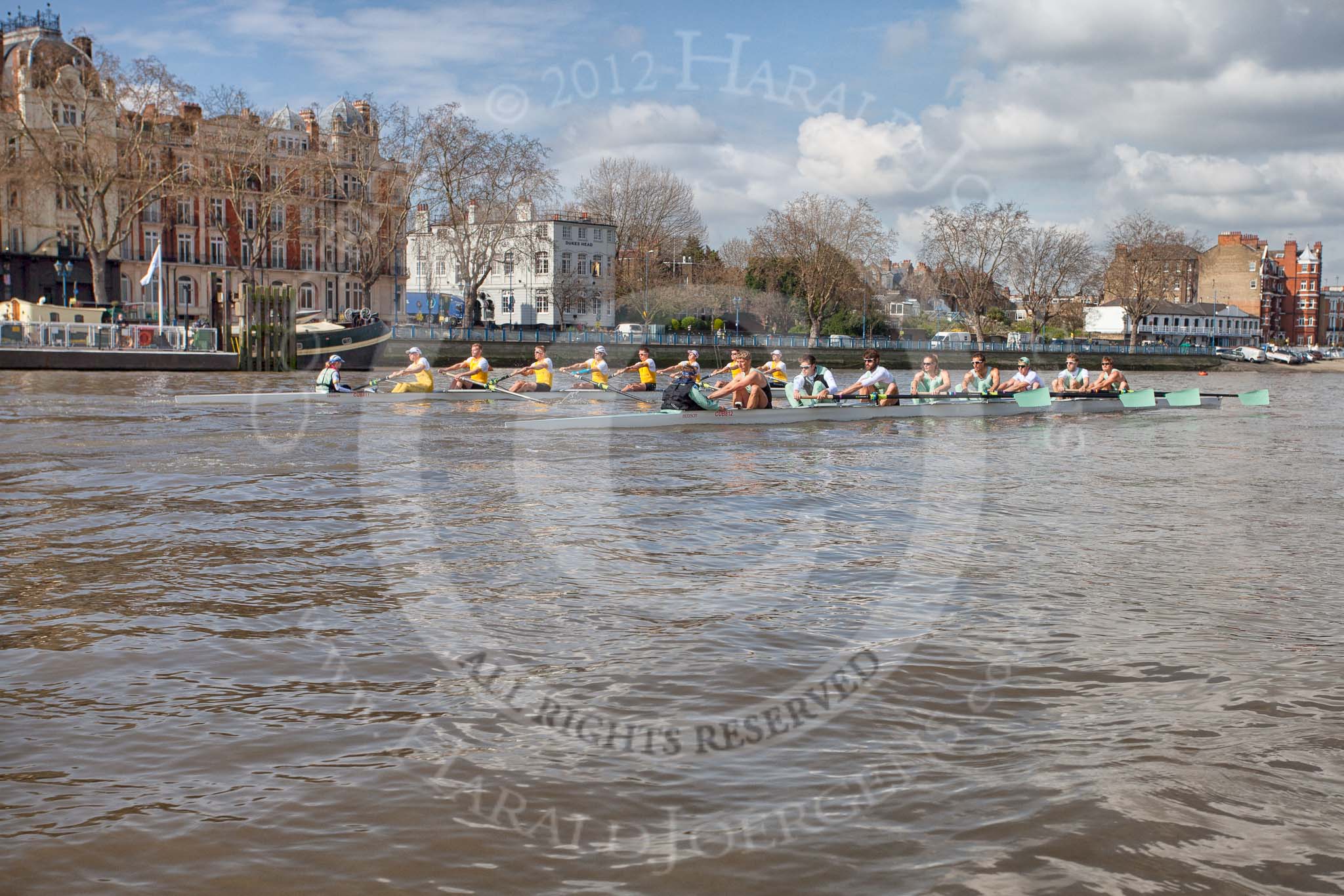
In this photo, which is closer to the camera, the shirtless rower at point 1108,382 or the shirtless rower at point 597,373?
the shirtless rower at point 597,373

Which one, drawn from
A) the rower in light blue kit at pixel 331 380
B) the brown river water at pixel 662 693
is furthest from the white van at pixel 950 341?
the brown river water at pixel 662 693

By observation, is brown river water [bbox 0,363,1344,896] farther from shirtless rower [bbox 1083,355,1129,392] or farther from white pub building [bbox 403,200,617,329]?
white pub building [bbox 403,200,617,329]

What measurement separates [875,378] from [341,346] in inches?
1000

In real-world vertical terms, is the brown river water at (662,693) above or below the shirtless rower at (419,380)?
below

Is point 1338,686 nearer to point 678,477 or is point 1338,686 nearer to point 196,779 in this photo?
point 196,779

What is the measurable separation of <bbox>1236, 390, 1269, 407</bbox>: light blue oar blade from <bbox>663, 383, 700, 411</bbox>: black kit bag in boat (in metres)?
20.1

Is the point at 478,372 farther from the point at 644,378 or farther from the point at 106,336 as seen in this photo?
the point at 106,336

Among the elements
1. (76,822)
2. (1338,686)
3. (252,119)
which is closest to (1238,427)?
(1338,686)

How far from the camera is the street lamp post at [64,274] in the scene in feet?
181

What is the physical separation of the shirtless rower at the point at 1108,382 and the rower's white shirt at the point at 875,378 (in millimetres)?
7698

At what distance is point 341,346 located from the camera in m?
41.9

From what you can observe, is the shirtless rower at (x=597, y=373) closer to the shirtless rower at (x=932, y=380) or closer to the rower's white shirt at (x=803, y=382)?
the rower's white shirt at (x=803, y=382)

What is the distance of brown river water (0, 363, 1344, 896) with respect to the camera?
4.15 metres

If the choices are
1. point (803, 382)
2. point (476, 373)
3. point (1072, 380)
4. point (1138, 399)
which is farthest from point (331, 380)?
point (1138, 399)
